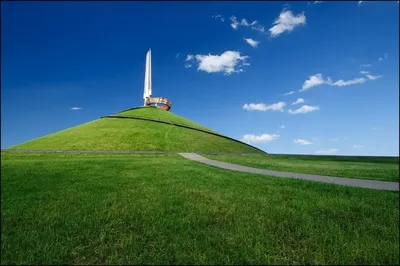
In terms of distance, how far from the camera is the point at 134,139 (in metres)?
58.1

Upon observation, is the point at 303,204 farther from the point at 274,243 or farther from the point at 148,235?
the point at 148,235

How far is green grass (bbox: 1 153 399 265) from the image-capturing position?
18.7 ft

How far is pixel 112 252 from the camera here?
19.3 feet

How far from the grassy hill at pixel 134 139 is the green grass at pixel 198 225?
42.5 meters

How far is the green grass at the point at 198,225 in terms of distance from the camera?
5.71 m

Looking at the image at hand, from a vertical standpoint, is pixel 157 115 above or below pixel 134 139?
above

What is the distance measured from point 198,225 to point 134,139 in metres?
52.4

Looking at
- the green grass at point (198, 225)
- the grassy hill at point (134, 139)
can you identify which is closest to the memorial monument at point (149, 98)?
the grassy hill at point (134, 139)

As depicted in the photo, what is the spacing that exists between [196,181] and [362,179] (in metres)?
8.17

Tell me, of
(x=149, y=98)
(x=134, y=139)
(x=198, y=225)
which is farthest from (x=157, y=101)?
(x=198, y=225)

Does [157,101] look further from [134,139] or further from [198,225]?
[198,225]

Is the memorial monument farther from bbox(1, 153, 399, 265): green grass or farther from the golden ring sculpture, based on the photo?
bbox(1, 153, 399, 265): green grass

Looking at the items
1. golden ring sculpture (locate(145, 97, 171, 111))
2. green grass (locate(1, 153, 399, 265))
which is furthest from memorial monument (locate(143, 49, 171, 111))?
green grass (locate(1, 153, 399, 265))

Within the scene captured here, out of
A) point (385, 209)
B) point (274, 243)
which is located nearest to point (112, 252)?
point (274, 243)
